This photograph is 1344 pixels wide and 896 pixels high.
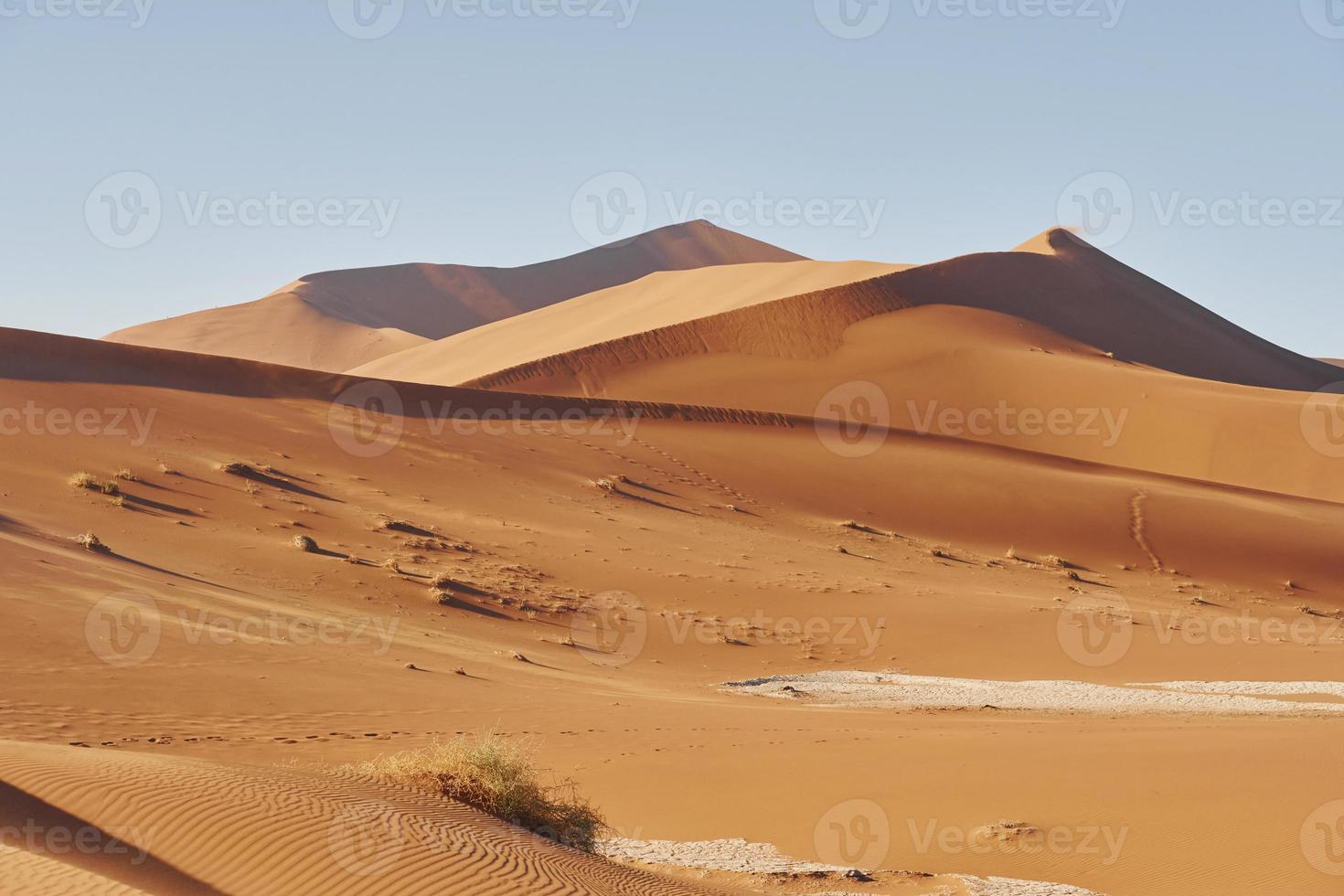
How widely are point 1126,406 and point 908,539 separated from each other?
21565 mm

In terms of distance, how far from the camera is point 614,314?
68688 mm

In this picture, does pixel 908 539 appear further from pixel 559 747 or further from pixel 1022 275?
pixel 1022 275

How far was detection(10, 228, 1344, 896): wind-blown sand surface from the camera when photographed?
7.67m

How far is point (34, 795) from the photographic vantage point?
5.84 metres

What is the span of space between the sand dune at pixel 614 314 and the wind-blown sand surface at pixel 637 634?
74.6 feet

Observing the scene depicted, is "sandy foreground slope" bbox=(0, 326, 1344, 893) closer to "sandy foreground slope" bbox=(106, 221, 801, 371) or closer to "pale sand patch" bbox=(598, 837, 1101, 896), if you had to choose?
"pale sand patch" bbox=(598, 837, 1101, 896)

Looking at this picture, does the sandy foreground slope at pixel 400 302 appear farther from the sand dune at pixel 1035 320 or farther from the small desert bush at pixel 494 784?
the small desert bush at pixel 494 784

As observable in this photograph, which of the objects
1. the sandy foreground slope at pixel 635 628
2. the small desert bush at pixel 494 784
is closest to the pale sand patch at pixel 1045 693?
the sandy foreground slope at pixel 635 628

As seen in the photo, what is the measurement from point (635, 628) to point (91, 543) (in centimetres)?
809

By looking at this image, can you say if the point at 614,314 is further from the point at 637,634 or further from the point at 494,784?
the point at 494,784

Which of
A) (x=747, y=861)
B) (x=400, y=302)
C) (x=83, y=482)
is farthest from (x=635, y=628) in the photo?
(x=400, y=302)

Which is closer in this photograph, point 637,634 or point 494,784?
point 494,784

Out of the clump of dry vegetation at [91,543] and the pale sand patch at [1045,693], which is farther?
the clump of dry vegetation at [91,543]

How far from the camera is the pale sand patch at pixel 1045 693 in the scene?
1473cm
